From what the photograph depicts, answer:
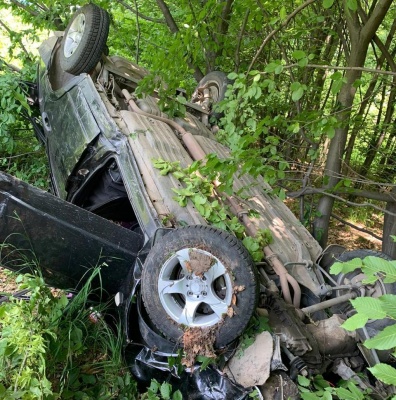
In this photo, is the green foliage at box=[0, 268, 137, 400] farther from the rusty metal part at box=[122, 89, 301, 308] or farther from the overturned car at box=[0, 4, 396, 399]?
the rusty metal part at box=[122, 89, 301, 308]

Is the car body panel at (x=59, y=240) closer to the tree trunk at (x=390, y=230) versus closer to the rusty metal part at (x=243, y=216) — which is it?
the rusty metal part at (x=243, y=216)

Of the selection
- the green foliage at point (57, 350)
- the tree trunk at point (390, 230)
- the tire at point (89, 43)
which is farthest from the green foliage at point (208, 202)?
the tree trunk at point (390, 230)

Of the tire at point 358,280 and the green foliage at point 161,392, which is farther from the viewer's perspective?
the tire at point 358,280

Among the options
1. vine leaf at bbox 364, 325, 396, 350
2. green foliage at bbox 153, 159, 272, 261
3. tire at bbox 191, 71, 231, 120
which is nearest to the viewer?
vine leaf at bbox 364, 325, 396, 350

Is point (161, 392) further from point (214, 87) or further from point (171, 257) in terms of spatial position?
point (214, 87)

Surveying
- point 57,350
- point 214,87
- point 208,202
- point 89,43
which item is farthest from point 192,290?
point 214,87

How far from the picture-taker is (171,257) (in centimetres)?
242

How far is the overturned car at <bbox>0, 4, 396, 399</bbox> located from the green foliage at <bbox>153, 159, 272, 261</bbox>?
0.05 meters

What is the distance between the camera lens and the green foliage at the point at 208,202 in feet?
9.39

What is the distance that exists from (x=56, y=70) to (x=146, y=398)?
3438 millimetres

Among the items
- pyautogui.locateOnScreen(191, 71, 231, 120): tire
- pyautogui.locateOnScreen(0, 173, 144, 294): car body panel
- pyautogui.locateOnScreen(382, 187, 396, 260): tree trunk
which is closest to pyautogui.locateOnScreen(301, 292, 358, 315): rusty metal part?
pyautogui.locateOnScreen(0, 173, 144, 294): car body panel

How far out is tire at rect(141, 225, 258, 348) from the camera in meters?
2.29

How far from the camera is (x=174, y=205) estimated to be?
2949 millimetres

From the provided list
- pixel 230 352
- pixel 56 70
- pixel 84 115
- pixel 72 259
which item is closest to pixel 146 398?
pixel 230 352
